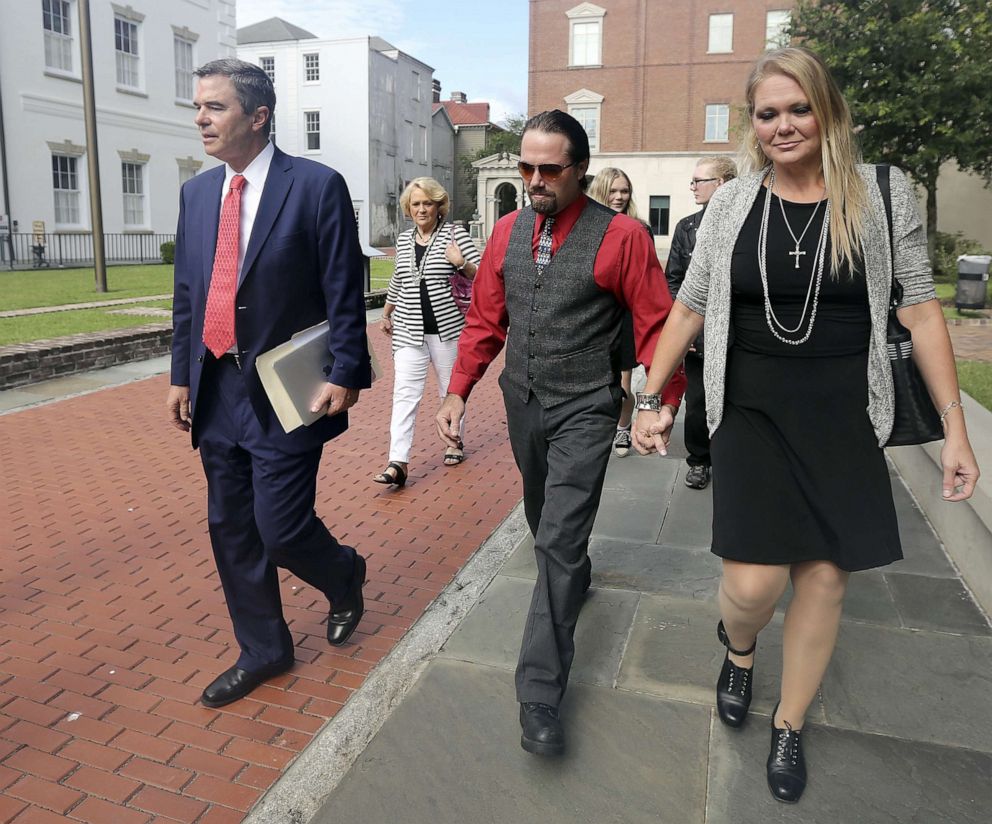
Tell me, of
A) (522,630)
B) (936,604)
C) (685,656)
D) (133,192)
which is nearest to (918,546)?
(936,604)

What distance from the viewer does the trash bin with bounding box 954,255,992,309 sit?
15.0 m

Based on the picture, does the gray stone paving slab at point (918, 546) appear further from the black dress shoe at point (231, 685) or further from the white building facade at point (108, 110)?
the white building facade at point (108, 110)

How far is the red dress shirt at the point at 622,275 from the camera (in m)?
3.04

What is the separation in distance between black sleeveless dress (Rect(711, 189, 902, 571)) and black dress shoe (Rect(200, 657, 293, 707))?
175 centimetres

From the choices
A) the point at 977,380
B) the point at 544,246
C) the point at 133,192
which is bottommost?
the point at 977,380

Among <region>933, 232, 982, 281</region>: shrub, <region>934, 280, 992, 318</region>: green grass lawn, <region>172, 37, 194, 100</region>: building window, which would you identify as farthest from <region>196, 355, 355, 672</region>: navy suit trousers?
<region>172, 37, 194, 100</region>: building window

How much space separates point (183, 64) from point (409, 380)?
27746 mm

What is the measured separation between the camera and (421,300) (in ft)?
19.8

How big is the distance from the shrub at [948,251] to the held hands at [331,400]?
25.0 metres

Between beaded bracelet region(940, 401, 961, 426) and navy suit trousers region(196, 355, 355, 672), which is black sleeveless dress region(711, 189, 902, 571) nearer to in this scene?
beaded bracelet region(940, 401, 961, 426)

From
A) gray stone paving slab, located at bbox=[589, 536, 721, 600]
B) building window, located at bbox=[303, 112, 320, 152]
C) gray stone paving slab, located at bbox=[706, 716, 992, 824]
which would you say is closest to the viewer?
gray stone paving slab, located at bbox=[706, 716, 992, 824]

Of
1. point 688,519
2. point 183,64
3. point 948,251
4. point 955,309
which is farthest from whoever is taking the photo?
point 183,64

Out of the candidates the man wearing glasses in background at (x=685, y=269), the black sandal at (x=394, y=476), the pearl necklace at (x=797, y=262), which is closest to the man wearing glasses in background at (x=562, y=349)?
the pearl necklace at (x=797, y=262)

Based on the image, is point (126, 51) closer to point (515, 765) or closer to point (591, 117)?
point (591, 117)
